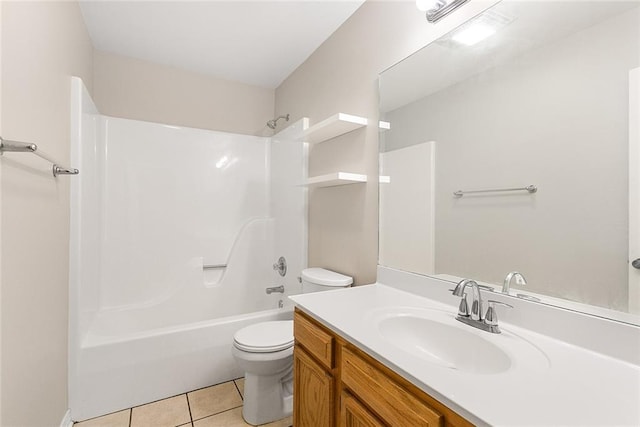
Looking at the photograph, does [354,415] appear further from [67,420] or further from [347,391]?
[67,420]

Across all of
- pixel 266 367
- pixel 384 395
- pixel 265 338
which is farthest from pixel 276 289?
pixel 384 395

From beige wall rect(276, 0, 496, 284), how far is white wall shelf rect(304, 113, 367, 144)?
47 mm

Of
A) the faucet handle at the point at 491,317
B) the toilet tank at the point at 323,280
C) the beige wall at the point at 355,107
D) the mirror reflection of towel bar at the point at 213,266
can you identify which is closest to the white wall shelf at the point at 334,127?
the beige wall at the point at 355,107

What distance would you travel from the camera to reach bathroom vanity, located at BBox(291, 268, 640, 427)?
60 cm

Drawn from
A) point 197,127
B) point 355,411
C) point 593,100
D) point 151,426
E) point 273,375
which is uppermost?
point 197,127

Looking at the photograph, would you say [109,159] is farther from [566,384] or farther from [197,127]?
[566,384]

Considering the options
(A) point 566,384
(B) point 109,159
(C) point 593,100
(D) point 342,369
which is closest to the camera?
(A) point 566,384

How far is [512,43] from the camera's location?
1072mm

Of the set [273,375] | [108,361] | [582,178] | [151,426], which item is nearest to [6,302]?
[108,361]

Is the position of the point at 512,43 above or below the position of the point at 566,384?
above

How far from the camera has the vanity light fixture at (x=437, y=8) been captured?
3.96 feet

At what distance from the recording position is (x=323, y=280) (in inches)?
69.8

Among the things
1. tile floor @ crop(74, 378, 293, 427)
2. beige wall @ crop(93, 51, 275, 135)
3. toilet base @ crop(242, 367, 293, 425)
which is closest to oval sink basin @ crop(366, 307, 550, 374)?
toilet base @ crop(242, 367, 293, 425)

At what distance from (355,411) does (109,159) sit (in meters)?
2.56
